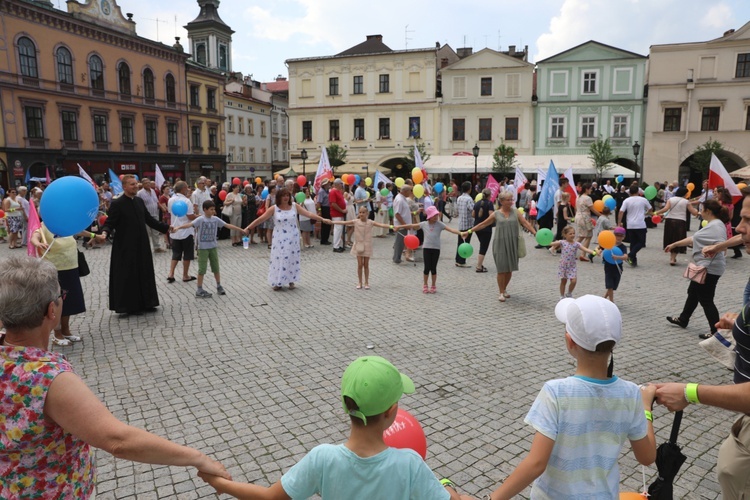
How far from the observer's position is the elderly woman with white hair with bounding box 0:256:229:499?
189cm

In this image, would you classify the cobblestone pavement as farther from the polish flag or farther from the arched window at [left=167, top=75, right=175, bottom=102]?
the arched window at [left=167, top=75, right=175, bottom=102]

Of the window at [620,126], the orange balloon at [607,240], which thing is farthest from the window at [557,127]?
the orange balloon at [607,240]

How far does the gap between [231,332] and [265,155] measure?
179 feet

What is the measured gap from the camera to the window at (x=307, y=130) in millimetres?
47094

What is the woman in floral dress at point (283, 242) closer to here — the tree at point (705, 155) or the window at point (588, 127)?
the tree at point (705, 155)

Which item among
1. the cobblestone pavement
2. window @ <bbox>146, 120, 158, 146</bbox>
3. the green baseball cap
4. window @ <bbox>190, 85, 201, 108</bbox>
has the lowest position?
the cobblestone pavement

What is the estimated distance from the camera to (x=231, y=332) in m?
7.18

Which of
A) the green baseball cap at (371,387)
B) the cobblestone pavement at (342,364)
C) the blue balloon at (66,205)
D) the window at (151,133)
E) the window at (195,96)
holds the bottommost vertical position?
the cobblestone pavement at (342,364)

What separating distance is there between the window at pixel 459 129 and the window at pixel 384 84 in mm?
6502

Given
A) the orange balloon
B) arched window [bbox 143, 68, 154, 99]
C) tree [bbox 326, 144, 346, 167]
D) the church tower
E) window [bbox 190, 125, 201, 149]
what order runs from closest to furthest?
the orange balloon, arched window [bbox 143, 68, 154, 99], tree [bbox 326, 144, 346, 167], window [bbox 190, 125, 201, 149], the church tower

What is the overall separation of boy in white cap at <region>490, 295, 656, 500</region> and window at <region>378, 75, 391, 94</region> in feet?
147

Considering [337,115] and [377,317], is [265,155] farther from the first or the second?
[377,317]

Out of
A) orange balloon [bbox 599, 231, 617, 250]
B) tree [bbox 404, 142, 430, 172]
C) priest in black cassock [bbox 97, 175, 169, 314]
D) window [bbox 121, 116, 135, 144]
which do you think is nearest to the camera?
priest in black cassock [bbox 97, 175, 169, 314]

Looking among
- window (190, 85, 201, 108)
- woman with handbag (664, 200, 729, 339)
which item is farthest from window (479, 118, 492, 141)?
woman with handbag (664, 200, 729, 339)
